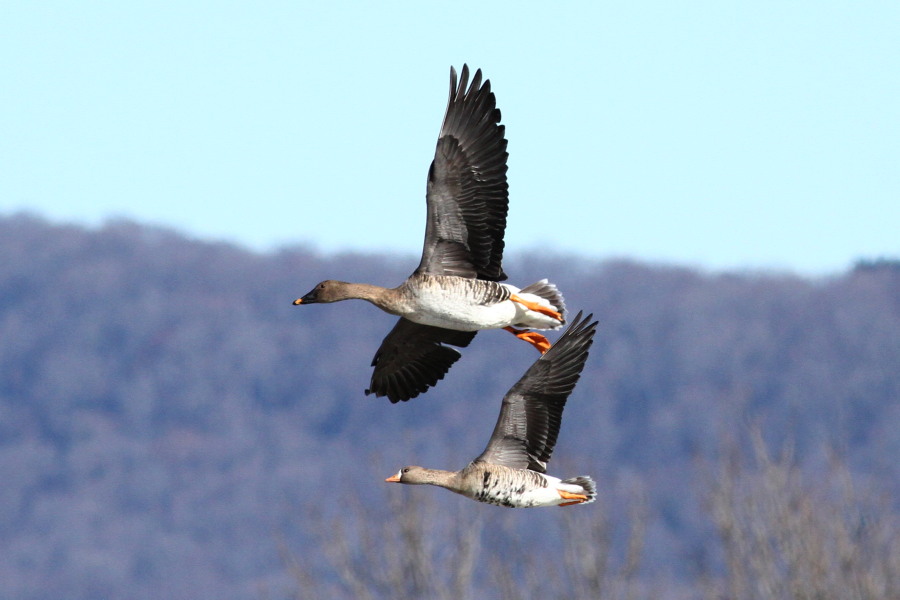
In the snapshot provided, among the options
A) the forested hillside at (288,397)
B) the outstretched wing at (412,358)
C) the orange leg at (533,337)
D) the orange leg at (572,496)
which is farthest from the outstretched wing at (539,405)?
the forested hillside at (288,397)

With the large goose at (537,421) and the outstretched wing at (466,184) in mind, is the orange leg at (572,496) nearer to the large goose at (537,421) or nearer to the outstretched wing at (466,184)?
the large goose at (537,421)

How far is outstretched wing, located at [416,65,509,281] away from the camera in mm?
14445

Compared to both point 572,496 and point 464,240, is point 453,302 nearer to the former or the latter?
point 464,240

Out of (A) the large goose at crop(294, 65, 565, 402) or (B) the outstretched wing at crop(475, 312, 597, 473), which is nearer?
(B) the outstretched wing at crop(475, 312, 597, 473)

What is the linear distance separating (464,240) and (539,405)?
200 cm

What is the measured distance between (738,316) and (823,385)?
15857mm

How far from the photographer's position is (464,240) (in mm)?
14562

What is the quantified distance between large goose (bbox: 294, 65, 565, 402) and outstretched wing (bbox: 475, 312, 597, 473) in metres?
0.98

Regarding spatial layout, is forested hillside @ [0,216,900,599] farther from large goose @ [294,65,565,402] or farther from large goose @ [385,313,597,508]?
large goose @ [385,313,597,508]

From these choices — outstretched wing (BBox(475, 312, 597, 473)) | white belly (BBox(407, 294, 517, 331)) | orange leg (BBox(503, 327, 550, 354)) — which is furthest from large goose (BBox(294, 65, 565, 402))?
outstretched wing (BBox(475, 312, 597, 473))

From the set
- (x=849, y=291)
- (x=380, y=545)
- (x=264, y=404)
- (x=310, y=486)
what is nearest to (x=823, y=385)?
(x=849, y=291)

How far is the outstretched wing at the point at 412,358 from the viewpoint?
54.8ft

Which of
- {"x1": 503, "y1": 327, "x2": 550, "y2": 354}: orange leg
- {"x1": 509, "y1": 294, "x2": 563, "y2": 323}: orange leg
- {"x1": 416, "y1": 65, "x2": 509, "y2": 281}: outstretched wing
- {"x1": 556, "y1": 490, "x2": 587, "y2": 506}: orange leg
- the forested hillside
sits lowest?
the forested hillside

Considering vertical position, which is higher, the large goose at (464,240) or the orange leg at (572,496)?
the large goose at (464,240)
